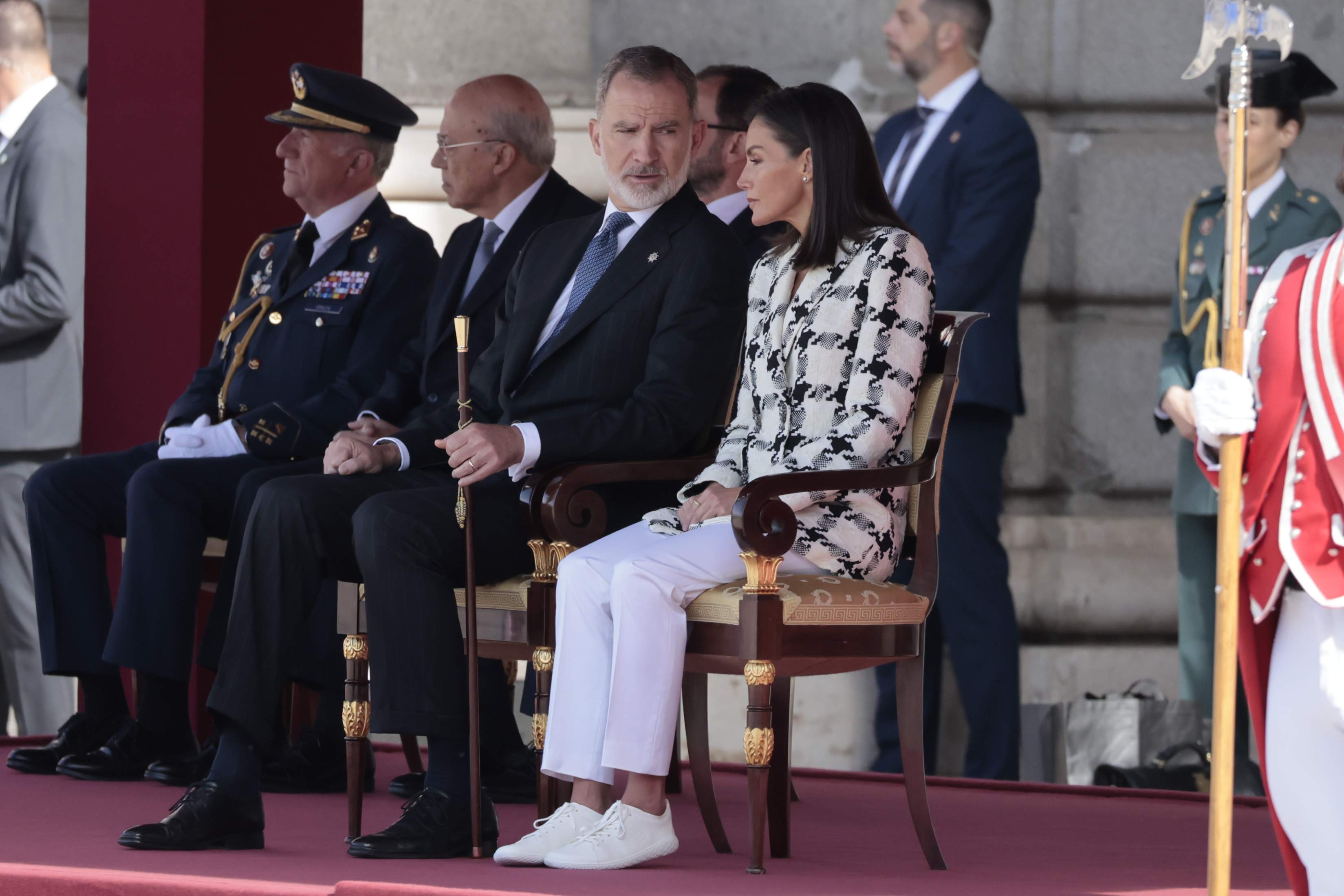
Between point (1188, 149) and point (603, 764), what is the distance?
9.91ft

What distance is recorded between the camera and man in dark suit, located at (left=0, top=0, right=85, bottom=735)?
5.42m

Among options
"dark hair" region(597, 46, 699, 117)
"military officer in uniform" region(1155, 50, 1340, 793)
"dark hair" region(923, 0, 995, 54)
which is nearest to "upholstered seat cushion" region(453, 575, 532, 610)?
"dark hair" region(597, 46, 699, 117)

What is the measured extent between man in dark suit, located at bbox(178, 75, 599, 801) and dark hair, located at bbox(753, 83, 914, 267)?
0.70 meters

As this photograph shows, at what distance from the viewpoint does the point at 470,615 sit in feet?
10.7

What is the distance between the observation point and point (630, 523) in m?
3.51

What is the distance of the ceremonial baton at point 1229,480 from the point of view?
7.89 feet

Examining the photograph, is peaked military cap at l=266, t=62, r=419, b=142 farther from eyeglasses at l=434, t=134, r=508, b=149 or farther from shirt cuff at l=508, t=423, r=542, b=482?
shirt cuff at l=508, t=423, r=542, b=482

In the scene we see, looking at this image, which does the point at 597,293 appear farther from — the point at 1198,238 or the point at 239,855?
the point at 1198,238

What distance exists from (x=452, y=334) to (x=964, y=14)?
1.98 m

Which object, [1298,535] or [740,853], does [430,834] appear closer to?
[740,853]

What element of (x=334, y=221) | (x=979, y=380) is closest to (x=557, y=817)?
(x=334, y=221)

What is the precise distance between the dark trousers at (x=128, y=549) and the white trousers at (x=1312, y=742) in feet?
7.61

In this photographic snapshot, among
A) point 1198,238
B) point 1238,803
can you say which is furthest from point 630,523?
point 1198,238

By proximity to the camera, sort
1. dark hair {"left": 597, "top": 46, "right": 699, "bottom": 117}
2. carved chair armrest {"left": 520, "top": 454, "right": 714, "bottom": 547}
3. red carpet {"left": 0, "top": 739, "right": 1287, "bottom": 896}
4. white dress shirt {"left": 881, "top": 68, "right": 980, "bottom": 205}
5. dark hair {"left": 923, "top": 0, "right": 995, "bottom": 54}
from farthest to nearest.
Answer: dark hair {"left": 923, "top": 0, "right": 995, "bottom": 54}, white dress shirt {"left": 881, "top": 68, "right": 980, "bottom": 205}, dark hair {"left": 597, "top": 46, "right": 699, "bottom": 117}, carved chair armrest {"left": 520, "top": 454, "right": 714, "bottom": 547}, red carpet {"left": 0, "top": 739, "right": 1287, "bottom": 896}
